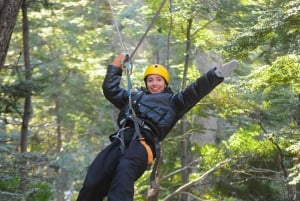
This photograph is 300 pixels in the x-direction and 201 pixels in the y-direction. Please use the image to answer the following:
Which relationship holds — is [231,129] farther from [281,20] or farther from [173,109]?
[173,109]

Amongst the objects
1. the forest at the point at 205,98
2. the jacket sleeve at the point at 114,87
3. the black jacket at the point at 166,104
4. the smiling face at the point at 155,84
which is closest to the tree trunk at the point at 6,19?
the forest at the point at 205,98

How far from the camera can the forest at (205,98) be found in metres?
5.75

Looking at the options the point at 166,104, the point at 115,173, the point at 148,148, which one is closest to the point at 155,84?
the point at 166,104

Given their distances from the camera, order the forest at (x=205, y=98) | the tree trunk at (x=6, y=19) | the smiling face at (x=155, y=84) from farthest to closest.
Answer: the forest at (x=205, y=98), the tree trunk at (x=6, y=19), the smiling face at (x=155, y=84)

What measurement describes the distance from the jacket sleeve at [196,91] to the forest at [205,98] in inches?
25.7

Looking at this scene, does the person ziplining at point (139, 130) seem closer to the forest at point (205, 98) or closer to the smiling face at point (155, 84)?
the smiling face at point (155, 84)

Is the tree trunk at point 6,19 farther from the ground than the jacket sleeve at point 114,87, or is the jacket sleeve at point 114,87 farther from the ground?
the tree trunk at point 6,19

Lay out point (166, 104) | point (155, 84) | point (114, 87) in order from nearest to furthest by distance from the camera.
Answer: point (166, 104), point (155, 84), point (114, 87)

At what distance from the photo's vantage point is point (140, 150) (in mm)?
3871

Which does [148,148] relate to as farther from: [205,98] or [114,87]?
[205,98]

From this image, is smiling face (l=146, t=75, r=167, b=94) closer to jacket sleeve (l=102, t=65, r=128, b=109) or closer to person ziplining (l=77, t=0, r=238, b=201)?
person ziplining (l=77, t=0, r=238, b=201)

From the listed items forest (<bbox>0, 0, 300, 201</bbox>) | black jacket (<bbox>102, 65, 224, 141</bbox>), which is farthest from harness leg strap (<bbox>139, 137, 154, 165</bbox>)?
forest (<bbox>0, 0, 300, 201</bbox>)

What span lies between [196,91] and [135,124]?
2.00 feet

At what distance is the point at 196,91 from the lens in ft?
13.3
